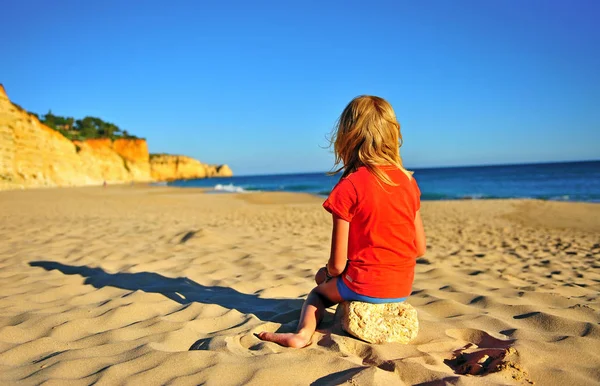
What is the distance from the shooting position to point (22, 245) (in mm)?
5367

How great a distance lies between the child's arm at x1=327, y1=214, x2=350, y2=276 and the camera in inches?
86.4

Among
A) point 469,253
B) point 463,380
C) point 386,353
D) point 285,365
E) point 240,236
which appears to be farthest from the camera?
point 240,236

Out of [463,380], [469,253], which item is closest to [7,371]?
[463,380]

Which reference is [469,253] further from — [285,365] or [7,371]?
[7,371]

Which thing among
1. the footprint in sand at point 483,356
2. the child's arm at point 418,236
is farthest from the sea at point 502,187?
the footprint in sand at point 483,356

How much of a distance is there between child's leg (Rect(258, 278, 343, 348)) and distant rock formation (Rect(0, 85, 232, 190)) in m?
30.5

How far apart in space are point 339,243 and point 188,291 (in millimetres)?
1774

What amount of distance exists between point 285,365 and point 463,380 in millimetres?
805

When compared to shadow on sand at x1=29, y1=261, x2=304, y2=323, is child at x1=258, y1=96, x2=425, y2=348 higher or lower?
higher

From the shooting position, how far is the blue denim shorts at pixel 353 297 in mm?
2266

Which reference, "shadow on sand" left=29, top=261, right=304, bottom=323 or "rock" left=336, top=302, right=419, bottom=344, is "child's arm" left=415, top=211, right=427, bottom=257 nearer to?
"rock" left=336, top=302, right=419, bottom=344

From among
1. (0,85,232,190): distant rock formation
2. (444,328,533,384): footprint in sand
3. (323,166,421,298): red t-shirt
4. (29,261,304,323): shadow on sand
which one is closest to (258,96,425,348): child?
(323,166,421,298): red t-shirt

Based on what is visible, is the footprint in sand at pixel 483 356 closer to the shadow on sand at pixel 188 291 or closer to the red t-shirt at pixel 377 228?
the red t-shirt at pixel 377 228

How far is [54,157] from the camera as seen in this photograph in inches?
1341
